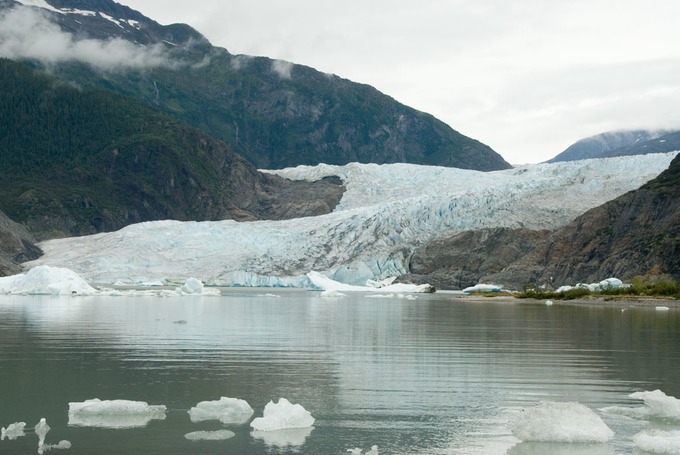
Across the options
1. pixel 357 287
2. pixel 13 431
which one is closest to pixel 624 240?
pixel 357 287

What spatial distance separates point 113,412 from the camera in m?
10.2

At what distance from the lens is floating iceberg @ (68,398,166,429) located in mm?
10008

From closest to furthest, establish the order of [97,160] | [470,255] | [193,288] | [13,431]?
1. [13,431]
2. [193,288]
3. [470,255]
4. [97,160]

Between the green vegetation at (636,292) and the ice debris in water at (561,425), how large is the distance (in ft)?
114

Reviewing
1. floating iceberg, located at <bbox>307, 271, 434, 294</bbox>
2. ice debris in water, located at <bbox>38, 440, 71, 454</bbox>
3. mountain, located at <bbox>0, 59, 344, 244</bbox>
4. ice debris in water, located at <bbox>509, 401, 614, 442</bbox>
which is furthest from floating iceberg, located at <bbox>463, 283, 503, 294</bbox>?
mountain, located at <bbox>0, 59, 344, 244</bbox>

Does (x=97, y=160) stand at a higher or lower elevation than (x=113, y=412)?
higher

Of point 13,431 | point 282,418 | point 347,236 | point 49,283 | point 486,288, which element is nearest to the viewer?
point 13,431

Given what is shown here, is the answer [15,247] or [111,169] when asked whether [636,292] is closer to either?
[15,247]

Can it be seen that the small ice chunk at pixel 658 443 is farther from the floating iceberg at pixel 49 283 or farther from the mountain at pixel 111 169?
the mountain at pixel 111 169

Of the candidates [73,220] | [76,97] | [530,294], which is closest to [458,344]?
[530,294]

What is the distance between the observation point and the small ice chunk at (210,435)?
914 cm

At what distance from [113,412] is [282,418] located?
6.69 ft

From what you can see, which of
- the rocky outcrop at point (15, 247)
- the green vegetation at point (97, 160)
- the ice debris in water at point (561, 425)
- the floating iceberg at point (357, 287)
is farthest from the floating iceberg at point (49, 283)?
the green vegetation at point (97, 160)

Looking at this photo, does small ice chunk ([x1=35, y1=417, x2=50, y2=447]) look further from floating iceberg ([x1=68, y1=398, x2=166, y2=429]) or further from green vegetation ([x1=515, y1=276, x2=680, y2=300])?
green vegetation ([x1=515, y1=276, x2=680, y2=300])
